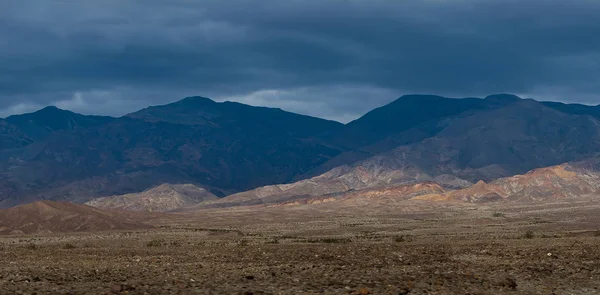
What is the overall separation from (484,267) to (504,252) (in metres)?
8.06

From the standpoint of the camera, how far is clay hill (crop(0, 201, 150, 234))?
10369 centimetres

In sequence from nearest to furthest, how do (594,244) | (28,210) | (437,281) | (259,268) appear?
(437,281) < (259,268) < (594,244) < (28,210)

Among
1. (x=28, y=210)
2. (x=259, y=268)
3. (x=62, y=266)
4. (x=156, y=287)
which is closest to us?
(x=156, y=287)

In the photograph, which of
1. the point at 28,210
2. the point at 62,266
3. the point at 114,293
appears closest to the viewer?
the point at 114,293

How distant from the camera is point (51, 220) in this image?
107 metres

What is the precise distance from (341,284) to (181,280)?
573 centimetres

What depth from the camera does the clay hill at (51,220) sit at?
10369 cm

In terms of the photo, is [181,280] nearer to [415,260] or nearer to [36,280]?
[36,280]

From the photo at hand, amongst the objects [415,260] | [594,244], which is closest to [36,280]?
[415,260]

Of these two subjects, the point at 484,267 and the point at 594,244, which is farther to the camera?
the point at 594,244

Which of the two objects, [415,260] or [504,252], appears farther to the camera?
[504,252]

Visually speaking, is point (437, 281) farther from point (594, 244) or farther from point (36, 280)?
point (594, 244)

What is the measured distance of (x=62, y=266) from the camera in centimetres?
3478

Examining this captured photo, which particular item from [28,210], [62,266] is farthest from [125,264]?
[28,210]
